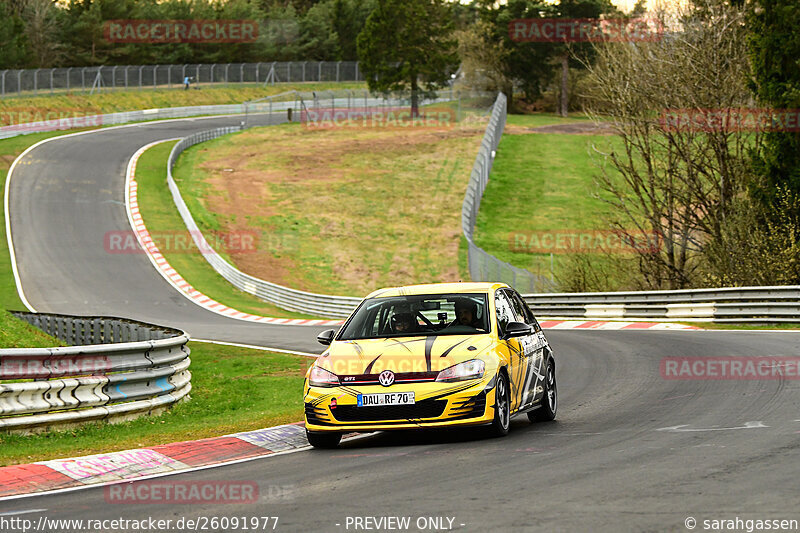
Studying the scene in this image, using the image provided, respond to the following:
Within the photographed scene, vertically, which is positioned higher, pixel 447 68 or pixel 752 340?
pixel 447 68

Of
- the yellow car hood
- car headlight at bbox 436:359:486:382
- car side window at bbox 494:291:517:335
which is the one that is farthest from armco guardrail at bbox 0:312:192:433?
car side window at bbox 494:291:517:335

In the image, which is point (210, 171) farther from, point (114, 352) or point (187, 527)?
point (187, 527)

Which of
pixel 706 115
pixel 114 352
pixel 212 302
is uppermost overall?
pixel 706 115

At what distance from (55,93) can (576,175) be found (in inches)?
1611

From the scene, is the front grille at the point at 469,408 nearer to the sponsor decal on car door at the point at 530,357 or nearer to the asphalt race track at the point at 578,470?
the asphalt race track at the point at 578,470

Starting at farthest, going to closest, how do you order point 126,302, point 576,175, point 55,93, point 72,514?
1. point 55,93
2. point 576,175
3. point 126,302
4. point 72,514

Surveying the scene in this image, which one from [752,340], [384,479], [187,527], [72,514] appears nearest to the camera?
[187,527]

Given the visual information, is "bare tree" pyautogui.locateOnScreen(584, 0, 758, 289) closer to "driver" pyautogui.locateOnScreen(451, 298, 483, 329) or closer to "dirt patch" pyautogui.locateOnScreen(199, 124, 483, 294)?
"dirt patch" pyautogui.locateOnScreen(199, 124, 483, 294)

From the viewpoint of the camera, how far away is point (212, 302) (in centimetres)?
3816

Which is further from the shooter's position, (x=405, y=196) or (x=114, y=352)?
(x=405, y=196)

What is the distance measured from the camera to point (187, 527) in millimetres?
6820

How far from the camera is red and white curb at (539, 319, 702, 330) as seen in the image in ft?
86.2

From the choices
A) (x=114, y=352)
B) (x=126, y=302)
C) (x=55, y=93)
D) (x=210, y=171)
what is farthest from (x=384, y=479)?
(x=55, y=93)

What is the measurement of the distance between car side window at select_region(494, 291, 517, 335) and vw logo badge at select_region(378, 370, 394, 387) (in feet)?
4.64
